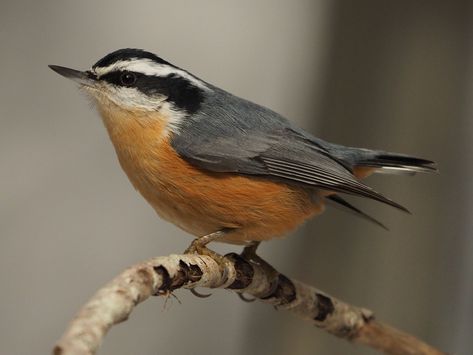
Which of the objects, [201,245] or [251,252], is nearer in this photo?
[201,245]

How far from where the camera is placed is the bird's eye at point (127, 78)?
89.9 inches

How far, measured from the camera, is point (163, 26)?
4.08 m

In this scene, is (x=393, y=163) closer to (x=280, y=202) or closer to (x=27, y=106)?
(x=280, y=202)

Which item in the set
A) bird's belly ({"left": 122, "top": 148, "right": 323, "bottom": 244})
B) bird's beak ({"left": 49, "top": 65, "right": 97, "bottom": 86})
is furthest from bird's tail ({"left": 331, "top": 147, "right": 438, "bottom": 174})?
bird's beak ({"left": 49, "top": 65, "right": 97, "bottom": 86})

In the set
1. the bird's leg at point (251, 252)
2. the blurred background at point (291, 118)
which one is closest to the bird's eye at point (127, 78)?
the bird's leg at point (251, 252)

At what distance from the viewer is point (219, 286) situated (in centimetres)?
209

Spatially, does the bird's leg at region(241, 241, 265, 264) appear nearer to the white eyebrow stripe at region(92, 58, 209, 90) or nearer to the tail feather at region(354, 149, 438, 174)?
the tail feather at region(354, 149, 438, 174)

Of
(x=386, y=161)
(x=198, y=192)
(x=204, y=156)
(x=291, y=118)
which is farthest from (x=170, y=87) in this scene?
(x=291, y=118)

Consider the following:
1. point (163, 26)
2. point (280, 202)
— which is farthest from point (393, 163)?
point (163, 26)

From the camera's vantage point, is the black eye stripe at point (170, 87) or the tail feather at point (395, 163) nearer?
the black eye stripe at point (170, 87)

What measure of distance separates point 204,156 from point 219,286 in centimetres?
41

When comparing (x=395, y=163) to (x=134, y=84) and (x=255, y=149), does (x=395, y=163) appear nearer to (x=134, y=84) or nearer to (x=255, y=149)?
(x=255, y=149)

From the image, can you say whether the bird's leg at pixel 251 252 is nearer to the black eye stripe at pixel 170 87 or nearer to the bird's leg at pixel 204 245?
the bird's leg at pixel 204 245

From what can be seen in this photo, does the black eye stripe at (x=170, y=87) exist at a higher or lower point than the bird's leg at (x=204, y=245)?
higher
